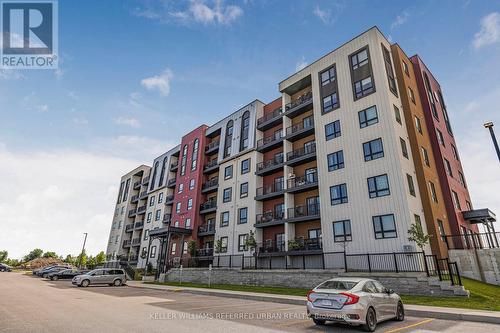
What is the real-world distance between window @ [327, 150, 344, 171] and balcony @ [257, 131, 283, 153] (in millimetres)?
6504

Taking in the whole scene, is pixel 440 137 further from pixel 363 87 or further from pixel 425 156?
pixel 363 87

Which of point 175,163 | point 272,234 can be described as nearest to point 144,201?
point 175,163

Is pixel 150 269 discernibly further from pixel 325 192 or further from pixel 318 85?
pixel 318 85

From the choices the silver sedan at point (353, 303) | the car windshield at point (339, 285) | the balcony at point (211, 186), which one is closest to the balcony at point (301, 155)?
the balcony at point (211, 186)

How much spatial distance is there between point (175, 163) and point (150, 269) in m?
16.9

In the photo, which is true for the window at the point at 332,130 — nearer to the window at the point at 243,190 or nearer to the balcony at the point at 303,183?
the balcony at the point at 303,183

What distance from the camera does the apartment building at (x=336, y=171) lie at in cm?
2100

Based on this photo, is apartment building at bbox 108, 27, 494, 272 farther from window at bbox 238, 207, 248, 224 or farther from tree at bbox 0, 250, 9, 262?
tree at bbox 0, 250, 9, 262

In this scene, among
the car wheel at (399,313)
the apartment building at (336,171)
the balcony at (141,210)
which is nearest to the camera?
the car wheel at (399,313)

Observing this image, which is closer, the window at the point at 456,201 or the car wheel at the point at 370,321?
the car wheel at the point at 370,321

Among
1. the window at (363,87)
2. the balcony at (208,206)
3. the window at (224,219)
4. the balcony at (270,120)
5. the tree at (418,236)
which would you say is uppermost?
the balcony at (270,120)

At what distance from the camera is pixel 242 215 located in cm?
3142

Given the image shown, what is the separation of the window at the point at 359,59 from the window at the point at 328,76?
189cm

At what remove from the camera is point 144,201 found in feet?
177
